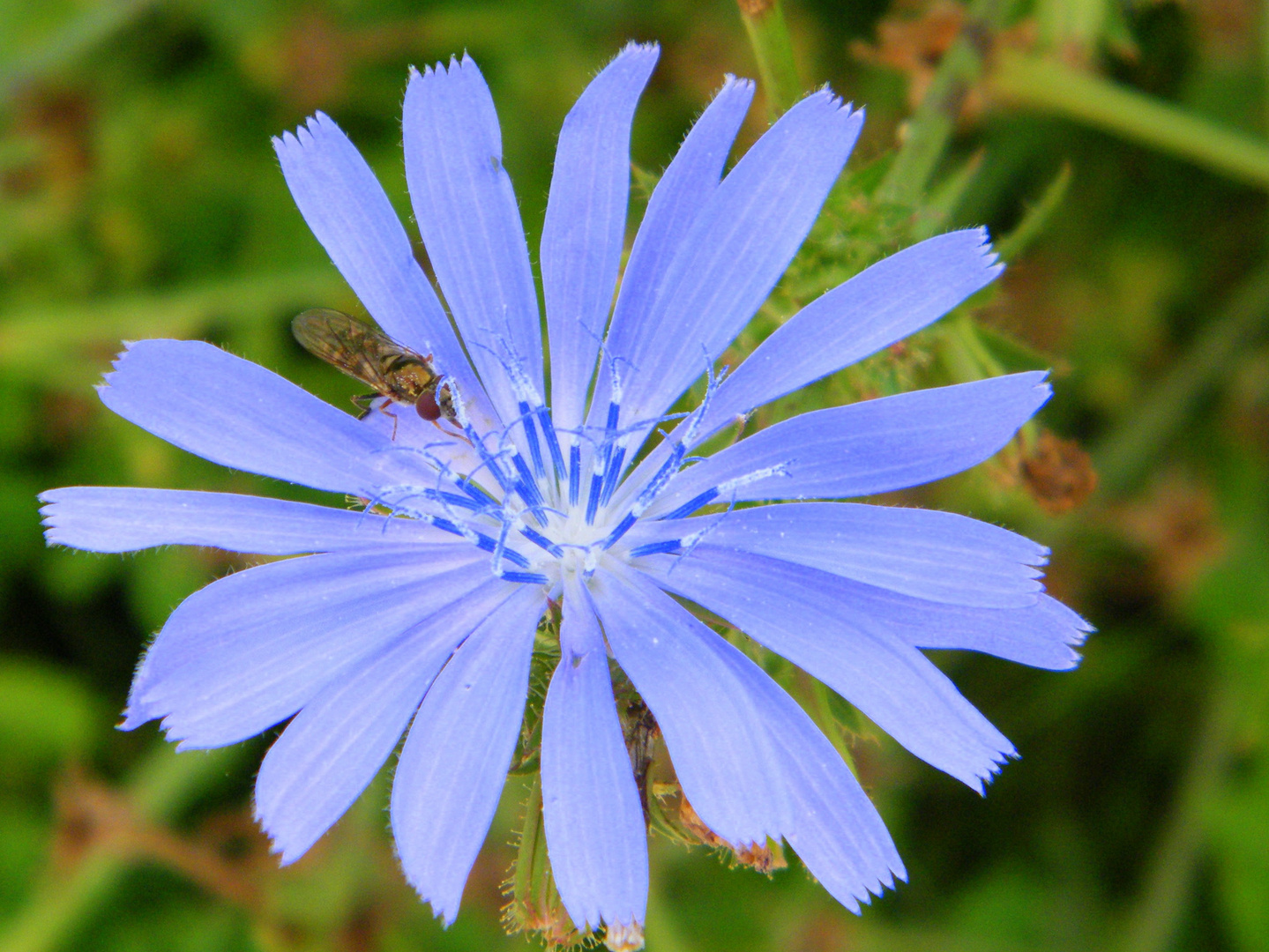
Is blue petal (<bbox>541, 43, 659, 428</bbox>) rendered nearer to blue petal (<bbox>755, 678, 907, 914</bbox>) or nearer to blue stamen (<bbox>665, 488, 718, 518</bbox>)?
blue stamen (<bbox>665, 488, 718, 518</bbox>)

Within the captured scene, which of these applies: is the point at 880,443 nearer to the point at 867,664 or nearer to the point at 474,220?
the point at 867,664

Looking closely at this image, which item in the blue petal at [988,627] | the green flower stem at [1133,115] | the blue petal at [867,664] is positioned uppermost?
the green flower stem at [1133,115]

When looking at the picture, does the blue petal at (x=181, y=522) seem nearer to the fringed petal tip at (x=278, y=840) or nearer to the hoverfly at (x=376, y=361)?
the hoverfly at (x=376, y=361)

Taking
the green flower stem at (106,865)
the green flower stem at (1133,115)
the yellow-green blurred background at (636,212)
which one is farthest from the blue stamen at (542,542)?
the green flower stem at (1133,115)

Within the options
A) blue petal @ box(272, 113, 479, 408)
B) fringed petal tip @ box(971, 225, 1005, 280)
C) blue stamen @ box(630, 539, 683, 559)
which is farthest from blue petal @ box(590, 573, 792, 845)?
fringed petal tip @ box(971, 225, 1005, 280)

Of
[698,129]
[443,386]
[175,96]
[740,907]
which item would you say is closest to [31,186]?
[175,96]
